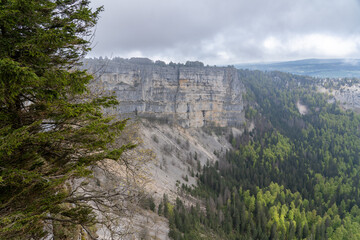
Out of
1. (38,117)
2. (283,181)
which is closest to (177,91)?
(283,181)

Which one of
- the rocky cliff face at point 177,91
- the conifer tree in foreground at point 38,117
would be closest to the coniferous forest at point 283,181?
the rocky cliff face at point 177,91

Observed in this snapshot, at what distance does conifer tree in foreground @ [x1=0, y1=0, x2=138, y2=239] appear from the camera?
453 centimetres

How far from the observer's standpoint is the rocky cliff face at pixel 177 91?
89062mm

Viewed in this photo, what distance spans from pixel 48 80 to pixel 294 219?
64268mm

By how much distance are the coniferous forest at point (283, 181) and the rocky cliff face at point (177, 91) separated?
61.1ft

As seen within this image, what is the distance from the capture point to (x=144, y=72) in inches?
3706

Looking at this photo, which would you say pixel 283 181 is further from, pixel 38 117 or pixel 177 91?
pixel 38 117

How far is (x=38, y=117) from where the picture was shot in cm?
577

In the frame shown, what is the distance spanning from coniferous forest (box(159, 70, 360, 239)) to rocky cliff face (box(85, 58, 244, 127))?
61.1 ft

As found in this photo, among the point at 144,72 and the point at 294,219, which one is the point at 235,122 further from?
the point at 294,219

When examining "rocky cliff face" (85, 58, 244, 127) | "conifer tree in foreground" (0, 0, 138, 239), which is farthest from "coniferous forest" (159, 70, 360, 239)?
"conifer tree in foreground" (0, 0, 138, 239)

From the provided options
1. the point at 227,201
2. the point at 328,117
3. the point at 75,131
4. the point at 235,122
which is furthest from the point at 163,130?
the point at 328,117

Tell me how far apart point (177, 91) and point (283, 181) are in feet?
194

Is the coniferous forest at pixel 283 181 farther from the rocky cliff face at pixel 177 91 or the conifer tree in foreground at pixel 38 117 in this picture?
the conifer tree in foreground at pixel 38 117
